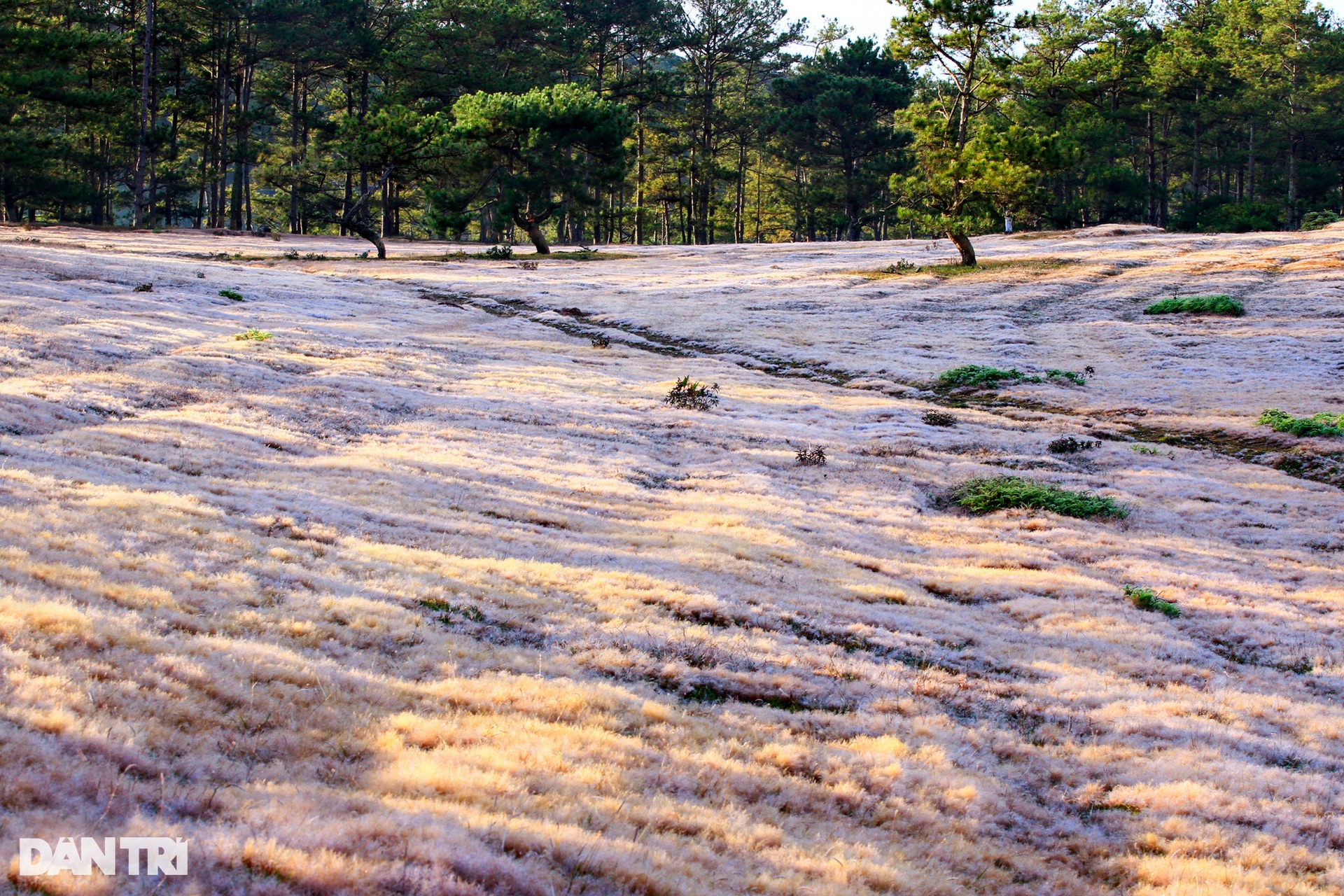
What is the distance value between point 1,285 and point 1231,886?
112ft

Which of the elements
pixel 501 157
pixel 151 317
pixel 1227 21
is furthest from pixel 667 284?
pixel 1227 21

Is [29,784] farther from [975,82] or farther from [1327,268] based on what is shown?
[975,82]

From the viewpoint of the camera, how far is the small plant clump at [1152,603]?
40.8ft

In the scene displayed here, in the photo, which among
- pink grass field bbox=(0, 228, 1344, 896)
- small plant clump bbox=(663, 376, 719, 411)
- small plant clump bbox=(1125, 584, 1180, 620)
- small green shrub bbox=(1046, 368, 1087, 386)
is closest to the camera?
pink grass field bbox=(0, 228, 1344, 896)

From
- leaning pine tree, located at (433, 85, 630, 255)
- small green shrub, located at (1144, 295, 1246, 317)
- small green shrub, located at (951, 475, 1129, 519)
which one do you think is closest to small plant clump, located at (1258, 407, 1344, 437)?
small green shrub, located at (951, 475, 1129, 519)

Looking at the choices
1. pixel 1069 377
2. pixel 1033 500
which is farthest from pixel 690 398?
pixel 1069 377

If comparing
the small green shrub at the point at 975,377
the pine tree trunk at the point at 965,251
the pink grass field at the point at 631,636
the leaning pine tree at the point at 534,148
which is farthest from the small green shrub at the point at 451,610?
the leaning pine tree at the point at 534,148

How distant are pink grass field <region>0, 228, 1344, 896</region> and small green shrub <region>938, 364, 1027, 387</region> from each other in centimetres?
385

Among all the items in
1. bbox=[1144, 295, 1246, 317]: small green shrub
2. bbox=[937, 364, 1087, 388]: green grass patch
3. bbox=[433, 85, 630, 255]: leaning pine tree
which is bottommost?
bbox=[937, 364, 1087, 388]: green grass patch

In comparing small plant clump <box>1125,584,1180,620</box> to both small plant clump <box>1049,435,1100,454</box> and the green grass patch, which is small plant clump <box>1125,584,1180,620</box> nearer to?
small plant clump <box>1049,435,1100,454</box>

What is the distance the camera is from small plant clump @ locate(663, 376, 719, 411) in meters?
24.4

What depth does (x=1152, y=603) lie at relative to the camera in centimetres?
1255

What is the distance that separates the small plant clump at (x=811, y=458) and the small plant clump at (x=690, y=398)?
15.7ft

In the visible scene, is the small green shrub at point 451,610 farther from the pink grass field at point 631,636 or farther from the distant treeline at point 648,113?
the distant treeline at point 648,113
